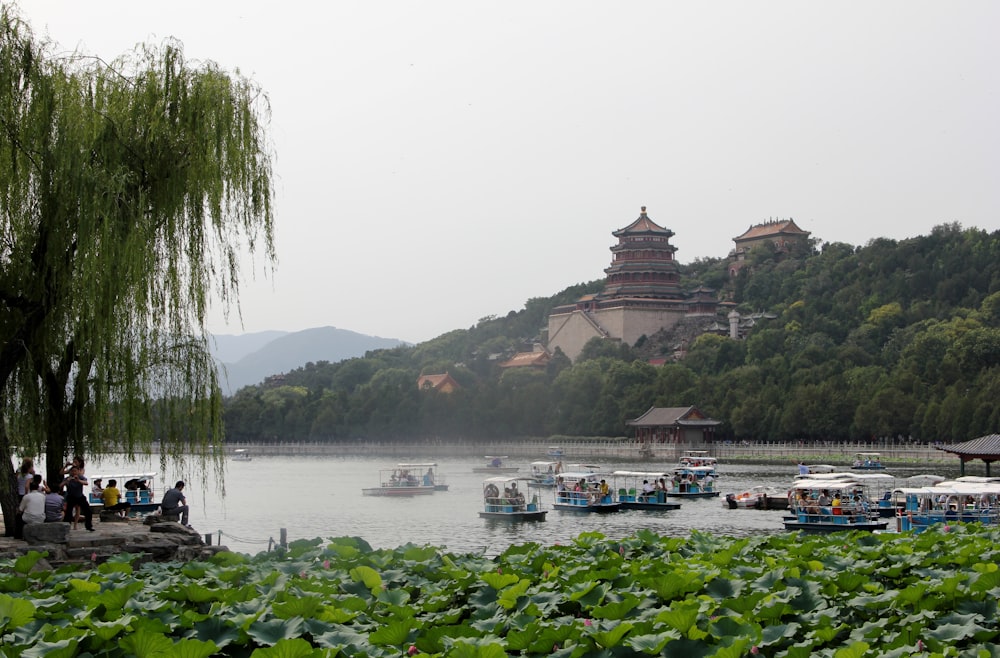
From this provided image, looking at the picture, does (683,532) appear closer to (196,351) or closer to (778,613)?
(196,351)

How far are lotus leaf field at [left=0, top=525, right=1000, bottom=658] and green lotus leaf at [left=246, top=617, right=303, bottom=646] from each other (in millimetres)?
12

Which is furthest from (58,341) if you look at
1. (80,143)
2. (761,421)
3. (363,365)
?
(363,365)

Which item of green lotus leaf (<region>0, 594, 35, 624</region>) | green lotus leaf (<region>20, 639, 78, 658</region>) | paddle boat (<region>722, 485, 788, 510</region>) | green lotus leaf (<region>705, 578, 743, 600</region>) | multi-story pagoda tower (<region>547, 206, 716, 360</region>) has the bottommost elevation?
paddle boat (<region>722, 485, 788, 510</region>)

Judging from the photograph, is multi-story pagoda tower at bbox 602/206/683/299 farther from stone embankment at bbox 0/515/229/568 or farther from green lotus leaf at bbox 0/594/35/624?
green lotus leaf at bbox 0/594/35/624

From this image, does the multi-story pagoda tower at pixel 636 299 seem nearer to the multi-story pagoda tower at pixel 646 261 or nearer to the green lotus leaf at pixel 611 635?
the multi-story pagoda tower at pixel 646 261

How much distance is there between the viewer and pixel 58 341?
46.9 feet

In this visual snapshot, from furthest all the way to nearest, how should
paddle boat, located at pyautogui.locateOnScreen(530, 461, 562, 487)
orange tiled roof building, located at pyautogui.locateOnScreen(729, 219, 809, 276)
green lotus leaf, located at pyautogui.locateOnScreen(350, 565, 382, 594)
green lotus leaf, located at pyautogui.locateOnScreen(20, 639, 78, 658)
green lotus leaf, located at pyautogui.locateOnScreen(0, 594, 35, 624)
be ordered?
orange tiled roof building, located at pyautogui.locateOnScreen(729, 219, 809, 276), paddle boat, located at pyautogui.locateOnScreen(530, 461, 562, 487), green lotus leaf, located at pyautogui.locateOnScreen(350, 565, 382, 594), green lotus leaf, located at pyautogui.locateOnScreen(0, 594, 35, 624), green lotus leaf, located at pyautogui.locateOnScreen(20, 639, 78, 658)

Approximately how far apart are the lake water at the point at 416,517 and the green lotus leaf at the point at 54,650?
14.3 meters

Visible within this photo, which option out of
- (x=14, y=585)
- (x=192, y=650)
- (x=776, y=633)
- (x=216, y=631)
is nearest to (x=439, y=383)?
(x=14, y=585)

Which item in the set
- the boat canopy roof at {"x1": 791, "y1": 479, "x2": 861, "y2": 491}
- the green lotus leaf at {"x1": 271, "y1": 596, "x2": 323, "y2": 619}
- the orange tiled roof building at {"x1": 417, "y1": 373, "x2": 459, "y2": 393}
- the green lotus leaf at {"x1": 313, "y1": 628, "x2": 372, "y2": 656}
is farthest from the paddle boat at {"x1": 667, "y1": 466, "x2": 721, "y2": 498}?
the orange tiled roof building at {"x1": 417, "y1": 373, "x2": 459, "y2": 393}

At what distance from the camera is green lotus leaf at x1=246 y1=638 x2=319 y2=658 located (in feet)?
19.3

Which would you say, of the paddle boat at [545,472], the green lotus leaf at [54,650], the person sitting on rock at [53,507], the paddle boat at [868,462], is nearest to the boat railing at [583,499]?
the paddle boat at [545,472]

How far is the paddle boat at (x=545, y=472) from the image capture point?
52244 millimetres

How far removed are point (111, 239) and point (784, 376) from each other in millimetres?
67532
